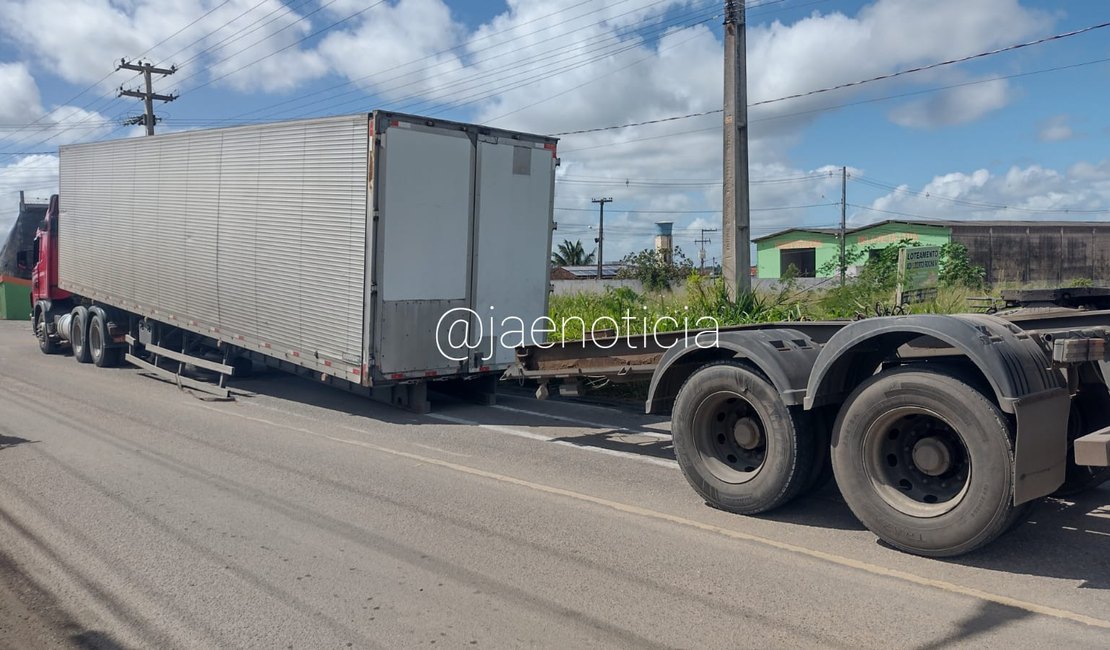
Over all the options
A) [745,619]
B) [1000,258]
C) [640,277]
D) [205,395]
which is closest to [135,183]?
[205,395]

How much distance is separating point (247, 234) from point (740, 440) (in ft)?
28.1

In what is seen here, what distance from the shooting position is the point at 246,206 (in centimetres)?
1238

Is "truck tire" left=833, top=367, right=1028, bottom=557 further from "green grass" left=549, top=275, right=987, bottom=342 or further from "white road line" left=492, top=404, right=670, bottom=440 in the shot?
"green grass" left=549, top=275, right=987, bottom=342

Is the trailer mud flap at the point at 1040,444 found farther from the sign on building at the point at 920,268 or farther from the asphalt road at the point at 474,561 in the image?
the sign on building at the point at 920,268

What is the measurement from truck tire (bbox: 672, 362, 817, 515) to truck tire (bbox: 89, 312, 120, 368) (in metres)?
14.5

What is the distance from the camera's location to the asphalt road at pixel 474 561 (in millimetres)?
4504

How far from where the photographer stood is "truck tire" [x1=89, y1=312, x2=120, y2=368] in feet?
57.0

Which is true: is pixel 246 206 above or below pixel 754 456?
above

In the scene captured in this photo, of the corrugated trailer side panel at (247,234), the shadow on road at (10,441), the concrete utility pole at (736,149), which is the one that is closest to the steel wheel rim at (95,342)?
the corrugated trailer side panel at (247,234)

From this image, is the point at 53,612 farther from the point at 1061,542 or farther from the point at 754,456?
the point at 1061,542

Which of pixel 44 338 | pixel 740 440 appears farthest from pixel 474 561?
pixel 44 338

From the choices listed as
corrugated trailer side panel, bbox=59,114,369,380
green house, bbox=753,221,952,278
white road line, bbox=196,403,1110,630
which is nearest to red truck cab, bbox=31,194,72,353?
corrugated trailer side panel, bbox=59,114,369,380

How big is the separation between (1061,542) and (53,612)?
20.5ft

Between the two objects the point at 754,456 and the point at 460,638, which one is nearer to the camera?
the point at 460,638
